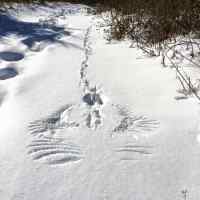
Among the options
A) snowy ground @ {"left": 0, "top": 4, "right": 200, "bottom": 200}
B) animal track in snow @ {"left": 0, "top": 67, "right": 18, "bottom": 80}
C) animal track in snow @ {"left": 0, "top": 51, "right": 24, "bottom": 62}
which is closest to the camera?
snowy ground @ {"left": 0, "top": 4, "right": 200, "bottom": 200}

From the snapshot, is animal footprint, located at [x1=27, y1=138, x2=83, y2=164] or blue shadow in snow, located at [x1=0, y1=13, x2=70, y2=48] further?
blue shadow in snow, located at [x1=0, y1=13, x2=70, y2=48]

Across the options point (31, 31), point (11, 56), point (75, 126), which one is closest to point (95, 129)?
point (75, 126)

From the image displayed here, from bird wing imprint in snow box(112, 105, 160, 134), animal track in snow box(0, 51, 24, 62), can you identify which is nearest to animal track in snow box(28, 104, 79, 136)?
bird wing imprint in snow box(112, 105, 160, 134)

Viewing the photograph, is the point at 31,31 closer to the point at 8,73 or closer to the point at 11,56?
the point at 11,56

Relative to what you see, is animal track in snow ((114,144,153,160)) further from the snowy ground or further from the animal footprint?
the animal footprint

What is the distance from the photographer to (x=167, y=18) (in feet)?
12.4

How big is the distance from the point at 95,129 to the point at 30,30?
3083 mm

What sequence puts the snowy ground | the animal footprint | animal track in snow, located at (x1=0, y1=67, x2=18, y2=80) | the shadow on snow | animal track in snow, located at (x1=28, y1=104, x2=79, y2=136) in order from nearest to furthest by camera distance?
the snowy ground, the animal footprint, animal track in snow, located at (x1=28, y1=104, x2=79, y2=136), animal track in snow, located at (x1=0, y1=67, x2=18, y2=80), the shadow on snow

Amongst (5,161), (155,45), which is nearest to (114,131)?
(5,161)

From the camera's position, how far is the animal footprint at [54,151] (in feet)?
5.40

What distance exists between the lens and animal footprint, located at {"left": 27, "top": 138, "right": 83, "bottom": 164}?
1645 millimetres

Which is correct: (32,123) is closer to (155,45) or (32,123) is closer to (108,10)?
(155,45)

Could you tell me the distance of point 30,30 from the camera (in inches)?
183

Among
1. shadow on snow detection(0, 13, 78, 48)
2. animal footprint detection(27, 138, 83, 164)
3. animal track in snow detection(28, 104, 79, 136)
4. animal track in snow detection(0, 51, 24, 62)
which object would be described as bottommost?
animal footprint detection(27, 138, 83, 164)
